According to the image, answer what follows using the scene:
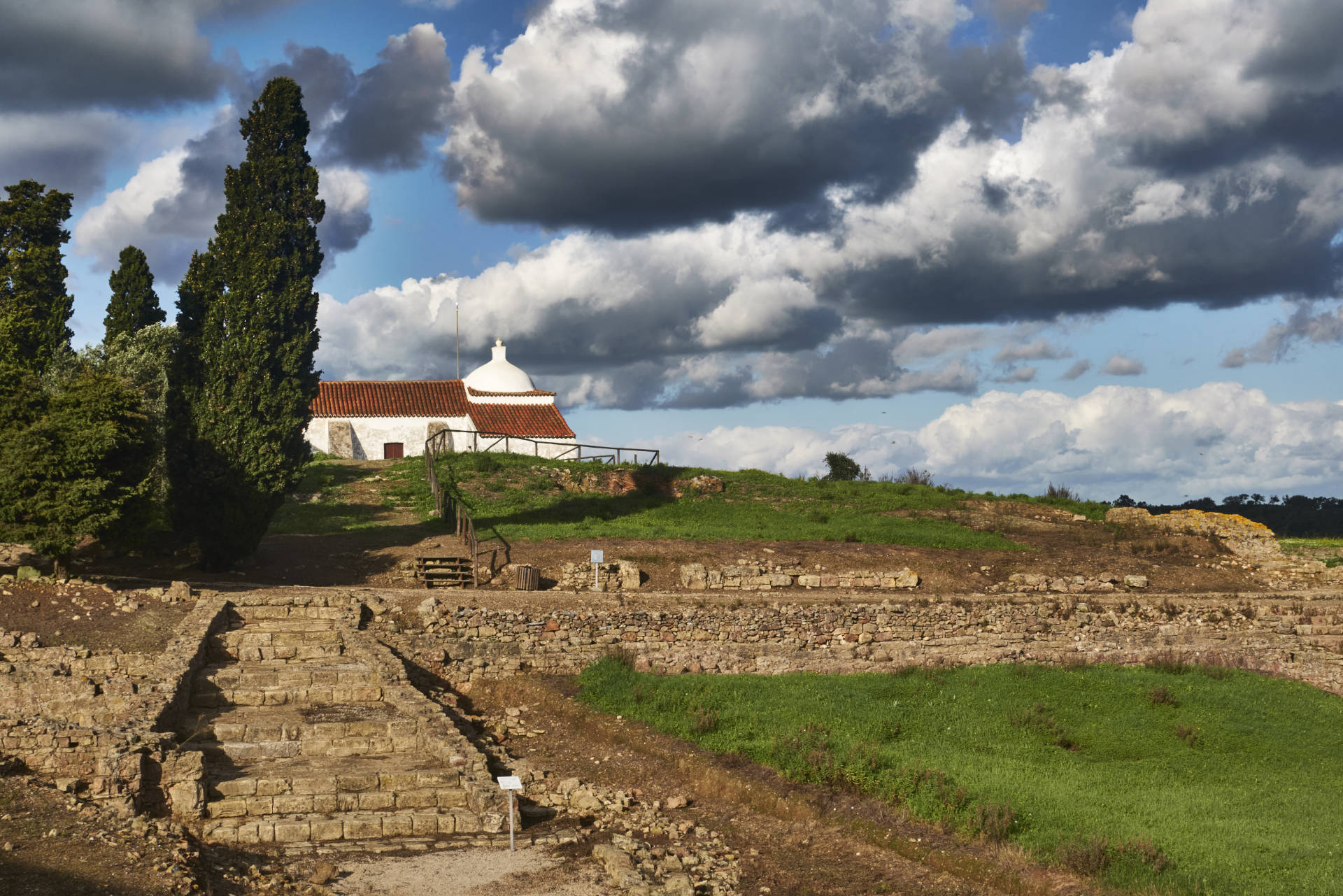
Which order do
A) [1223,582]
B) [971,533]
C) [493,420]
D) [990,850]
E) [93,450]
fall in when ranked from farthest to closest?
[493,420]
[971,533]
[1223,582]
[93,450]
[990,850]

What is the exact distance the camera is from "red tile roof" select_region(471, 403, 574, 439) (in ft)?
148

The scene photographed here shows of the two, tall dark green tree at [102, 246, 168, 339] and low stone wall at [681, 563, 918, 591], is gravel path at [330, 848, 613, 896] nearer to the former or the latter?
low stone wall at [681, 563, 918, 591]

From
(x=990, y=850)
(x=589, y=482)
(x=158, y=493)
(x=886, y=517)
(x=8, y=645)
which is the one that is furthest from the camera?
(x=589, y=482)

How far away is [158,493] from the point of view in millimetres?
24875

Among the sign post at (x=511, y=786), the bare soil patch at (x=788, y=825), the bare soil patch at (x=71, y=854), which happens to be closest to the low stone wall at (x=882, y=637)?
the bare soil patch at (x=788, y=825)

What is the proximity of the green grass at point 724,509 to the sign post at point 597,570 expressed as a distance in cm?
316

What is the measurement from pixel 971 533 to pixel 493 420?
915 inches

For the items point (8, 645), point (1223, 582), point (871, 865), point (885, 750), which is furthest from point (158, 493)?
point (1223, 582)

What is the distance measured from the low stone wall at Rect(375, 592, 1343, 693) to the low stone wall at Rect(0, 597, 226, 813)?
451cm

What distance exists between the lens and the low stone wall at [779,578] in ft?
79.8

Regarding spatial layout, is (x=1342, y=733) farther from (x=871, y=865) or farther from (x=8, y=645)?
(x=8, y=645)

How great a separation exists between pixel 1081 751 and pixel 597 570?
1145 centimetres

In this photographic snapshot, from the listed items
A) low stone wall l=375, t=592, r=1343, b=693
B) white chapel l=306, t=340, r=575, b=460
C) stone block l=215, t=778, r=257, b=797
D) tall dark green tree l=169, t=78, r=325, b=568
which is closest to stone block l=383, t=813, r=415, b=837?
stone block l=215, t=778, r=257, b=797

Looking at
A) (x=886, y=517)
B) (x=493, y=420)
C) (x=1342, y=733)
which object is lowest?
(x=1342, y=733)
